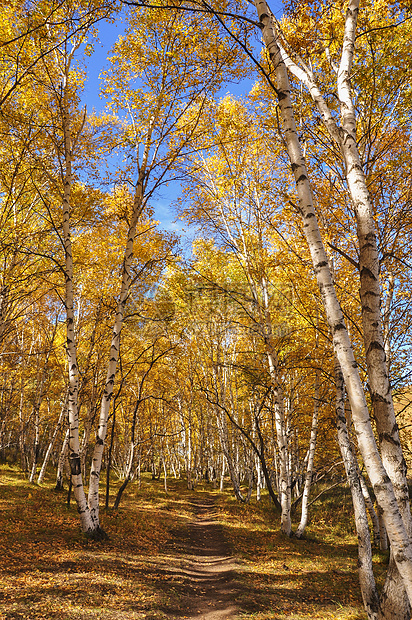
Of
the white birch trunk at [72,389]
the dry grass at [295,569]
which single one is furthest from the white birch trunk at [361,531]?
the white birch trunk at [72,389]

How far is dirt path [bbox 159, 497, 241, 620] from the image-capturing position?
18.0 ft

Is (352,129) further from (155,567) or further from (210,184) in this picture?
(155,567)

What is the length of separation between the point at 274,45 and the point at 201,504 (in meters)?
19.7

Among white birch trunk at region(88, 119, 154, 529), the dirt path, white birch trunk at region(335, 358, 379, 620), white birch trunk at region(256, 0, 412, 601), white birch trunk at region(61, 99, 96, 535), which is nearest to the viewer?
white birch trunk at region(256, 0, 412, 601)

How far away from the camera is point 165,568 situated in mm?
7254

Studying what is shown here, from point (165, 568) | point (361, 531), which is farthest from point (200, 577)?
point (361, 531)

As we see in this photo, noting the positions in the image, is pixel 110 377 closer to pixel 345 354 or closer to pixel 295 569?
pixel 295 569

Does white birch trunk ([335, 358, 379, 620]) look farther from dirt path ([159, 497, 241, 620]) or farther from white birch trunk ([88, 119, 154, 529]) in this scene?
white birch trunk ([88, 119, 154, 529])

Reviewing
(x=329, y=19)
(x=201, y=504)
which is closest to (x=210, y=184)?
(x=329, y=19)

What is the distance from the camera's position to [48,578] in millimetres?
5469

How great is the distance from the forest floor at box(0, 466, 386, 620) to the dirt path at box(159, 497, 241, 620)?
0.08 feet

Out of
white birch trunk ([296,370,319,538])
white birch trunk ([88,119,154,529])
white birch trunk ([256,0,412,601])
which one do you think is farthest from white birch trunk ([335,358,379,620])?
white birch trunk ([88,119,154,529])

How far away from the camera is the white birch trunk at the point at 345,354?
9.10ft

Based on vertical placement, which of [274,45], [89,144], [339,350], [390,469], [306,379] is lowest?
[390,469]
